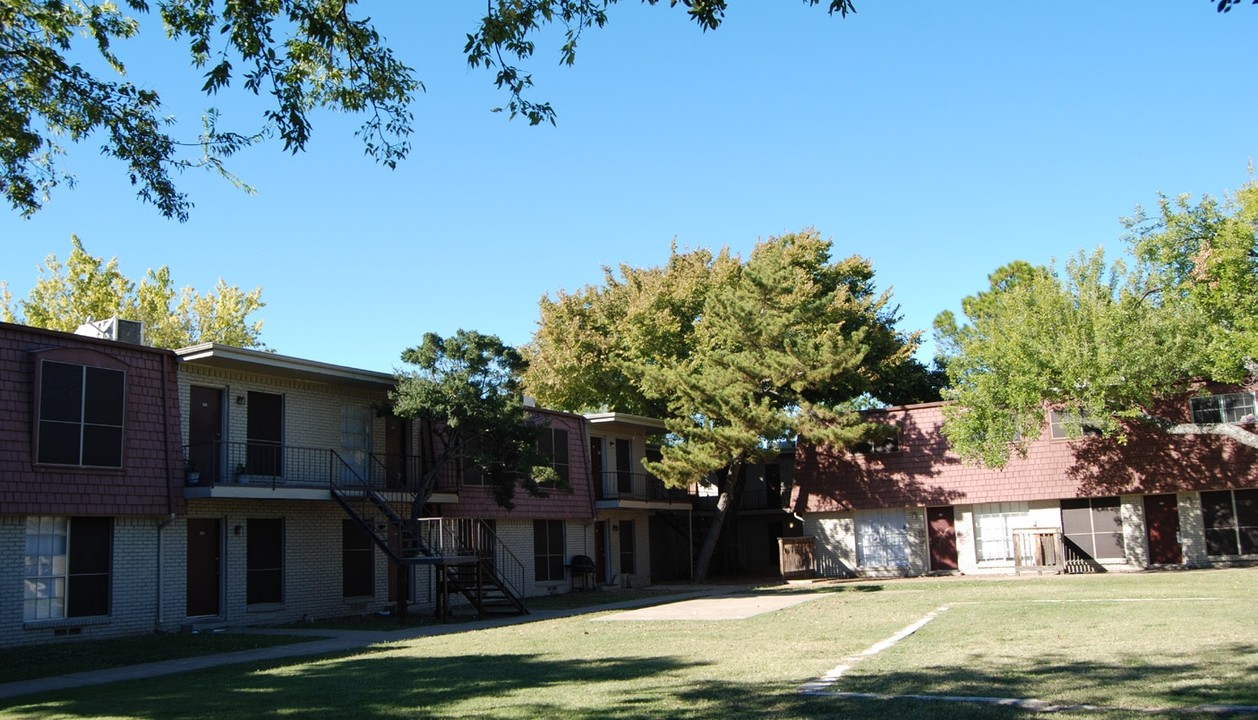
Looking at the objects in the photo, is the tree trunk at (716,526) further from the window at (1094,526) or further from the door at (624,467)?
the window at (1094,526)

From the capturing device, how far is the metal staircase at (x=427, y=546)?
20.3 metres

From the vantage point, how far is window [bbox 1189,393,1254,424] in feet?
93.5

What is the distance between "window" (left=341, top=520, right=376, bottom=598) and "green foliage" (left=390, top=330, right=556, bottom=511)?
7.54ft

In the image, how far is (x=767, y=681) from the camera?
9617 mm

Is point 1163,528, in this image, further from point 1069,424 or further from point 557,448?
point 557,448

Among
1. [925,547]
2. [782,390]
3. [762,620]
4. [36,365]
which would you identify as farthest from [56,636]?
[925,547]

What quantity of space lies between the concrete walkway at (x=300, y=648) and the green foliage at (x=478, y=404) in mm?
2958

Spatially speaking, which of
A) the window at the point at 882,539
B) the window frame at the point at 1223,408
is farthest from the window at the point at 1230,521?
the window at the point at 882,539

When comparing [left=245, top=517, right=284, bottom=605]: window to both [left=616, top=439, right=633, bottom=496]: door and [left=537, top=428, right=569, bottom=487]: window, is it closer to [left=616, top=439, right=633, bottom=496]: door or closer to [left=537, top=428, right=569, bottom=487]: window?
[left=537, top=428, right=569, bottom=487]: window

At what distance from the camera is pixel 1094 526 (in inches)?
1196

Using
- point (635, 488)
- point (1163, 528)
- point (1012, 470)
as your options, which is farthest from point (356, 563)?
point (1163, 528)

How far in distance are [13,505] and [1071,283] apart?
81.0ft

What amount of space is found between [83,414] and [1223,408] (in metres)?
28.0

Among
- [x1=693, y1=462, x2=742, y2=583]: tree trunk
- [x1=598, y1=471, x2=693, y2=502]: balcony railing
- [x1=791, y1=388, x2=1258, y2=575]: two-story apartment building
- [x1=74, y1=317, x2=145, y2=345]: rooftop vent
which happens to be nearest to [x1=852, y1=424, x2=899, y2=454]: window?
[x1=791, y1=388, x2=1258, y2=575]: two-story apartment building
